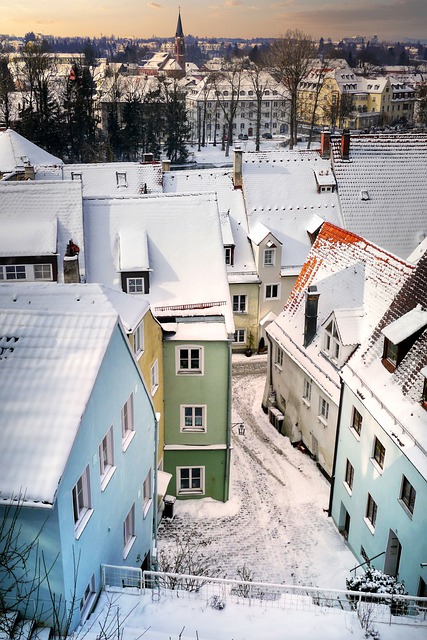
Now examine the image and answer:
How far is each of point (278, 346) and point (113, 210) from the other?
1086cm

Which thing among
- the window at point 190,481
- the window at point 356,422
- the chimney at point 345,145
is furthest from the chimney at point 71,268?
the chimney at point 345,145

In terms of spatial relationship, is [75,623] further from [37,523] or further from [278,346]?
[278,346]

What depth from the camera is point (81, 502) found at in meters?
14.0

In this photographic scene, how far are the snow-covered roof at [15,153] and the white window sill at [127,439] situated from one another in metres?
41.8

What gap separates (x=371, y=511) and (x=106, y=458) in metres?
11.3

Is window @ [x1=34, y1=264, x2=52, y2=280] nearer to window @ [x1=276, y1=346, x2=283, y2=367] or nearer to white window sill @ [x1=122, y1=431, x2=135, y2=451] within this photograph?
window @ [x1=276, y1=346, x2=283, y2=367]

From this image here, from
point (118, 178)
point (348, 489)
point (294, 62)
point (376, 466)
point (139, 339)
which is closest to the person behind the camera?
point (376, 466)

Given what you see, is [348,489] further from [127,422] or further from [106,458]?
[106,458]

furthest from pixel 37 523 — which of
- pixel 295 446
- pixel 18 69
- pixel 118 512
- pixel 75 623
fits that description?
pixel 18 69

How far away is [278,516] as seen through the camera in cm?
2608

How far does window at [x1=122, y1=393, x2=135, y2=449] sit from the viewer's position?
16625 millimetres

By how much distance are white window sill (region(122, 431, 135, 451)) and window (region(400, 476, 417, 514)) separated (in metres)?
8.82

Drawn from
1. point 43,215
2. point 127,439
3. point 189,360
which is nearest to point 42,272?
point 43,215

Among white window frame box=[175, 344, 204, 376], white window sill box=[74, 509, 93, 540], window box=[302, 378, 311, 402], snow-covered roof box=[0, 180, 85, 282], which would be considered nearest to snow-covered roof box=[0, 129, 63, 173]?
snow-covered roof box=[0, 180, 85, 282]
